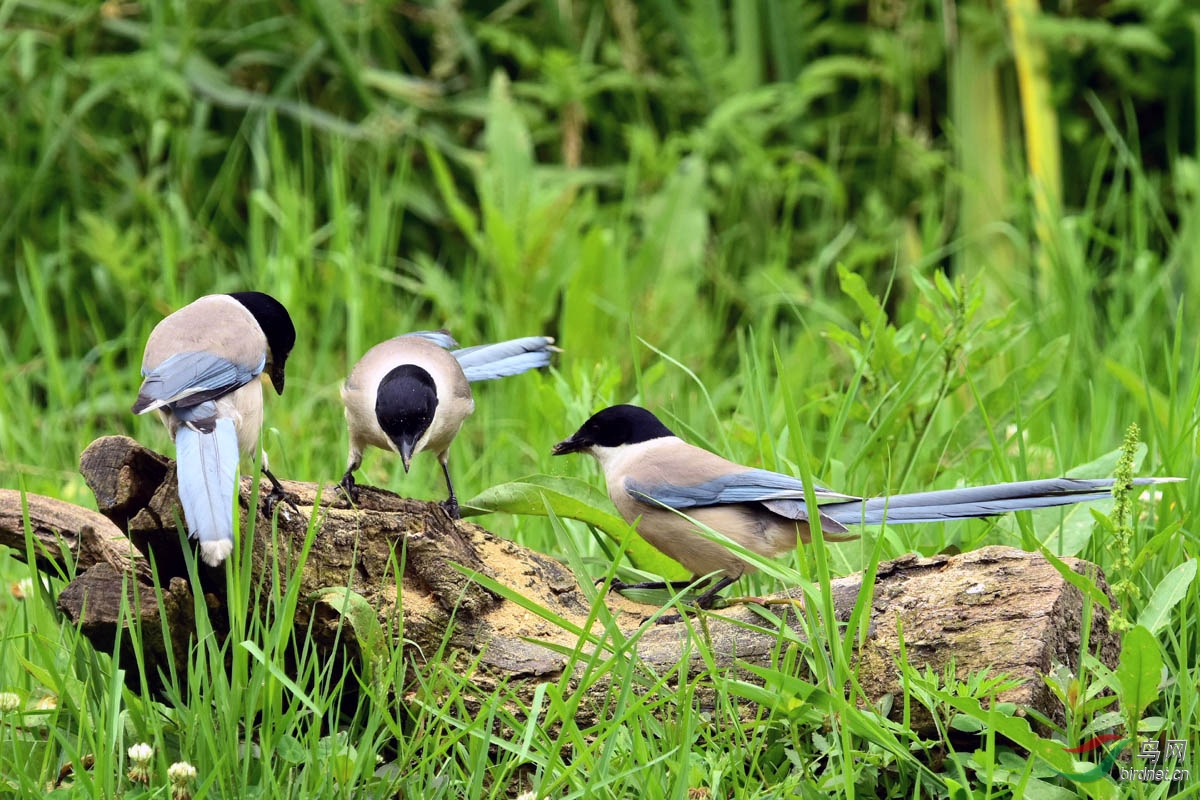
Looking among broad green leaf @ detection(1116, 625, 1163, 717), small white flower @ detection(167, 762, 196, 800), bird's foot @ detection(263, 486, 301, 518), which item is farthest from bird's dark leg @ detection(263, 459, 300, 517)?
broad green leaf @ detection(1116, 625, 1163, 717)

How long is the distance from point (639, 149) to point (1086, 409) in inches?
105

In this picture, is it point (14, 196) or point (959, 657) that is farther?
point (14, 196)

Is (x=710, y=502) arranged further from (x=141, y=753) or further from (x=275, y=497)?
(x=141, y=753)

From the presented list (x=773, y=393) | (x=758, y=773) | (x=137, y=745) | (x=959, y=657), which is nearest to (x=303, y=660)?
(x=137, y=745)

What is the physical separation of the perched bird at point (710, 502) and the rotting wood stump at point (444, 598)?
19 cm

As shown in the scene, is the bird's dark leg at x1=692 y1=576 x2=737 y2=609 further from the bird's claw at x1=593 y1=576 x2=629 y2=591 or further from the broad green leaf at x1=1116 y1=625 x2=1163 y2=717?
the broad green leaf at x1=1116 y1=625 x2=1163 y2=717

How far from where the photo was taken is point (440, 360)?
4316 mm

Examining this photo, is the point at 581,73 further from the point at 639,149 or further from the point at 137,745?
the point at 137,745

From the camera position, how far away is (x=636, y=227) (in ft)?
24.6

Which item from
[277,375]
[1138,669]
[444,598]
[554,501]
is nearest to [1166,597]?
[1138,669]

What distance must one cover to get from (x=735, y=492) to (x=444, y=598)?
0.87m

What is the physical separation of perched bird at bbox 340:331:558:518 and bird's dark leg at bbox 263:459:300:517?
0.58 ft

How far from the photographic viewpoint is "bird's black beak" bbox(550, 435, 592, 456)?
Result: 4.03 metres

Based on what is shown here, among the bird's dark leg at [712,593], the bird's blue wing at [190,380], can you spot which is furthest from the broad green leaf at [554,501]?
the bird's blue wing at [190,380]
